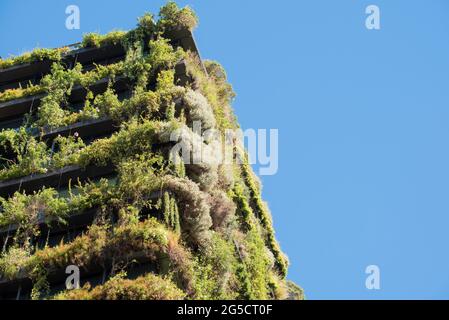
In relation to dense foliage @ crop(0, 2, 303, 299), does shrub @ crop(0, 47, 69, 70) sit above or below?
above

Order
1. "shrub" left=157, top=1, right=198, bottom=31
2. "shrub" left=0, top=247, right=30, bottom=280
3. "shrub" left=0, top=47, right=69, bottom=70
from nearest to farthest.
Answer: "shrub" left=0, top=247, right=30, bottom=280, "shrub" left=157, top=1, right=198, bottom=31, "shrub" left=0, top=47, right=69, bottom=70

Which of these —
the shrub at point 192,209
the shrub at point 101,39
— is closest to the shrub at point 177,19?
the shrub at point 101,39

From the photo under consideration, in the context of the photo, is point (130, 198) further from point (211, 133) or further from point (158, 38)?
point (158, 38)

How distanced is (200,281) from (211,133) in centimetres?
794

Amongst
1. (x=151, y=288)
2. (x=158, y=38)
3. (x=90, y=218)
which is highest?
(x=158, y=38)

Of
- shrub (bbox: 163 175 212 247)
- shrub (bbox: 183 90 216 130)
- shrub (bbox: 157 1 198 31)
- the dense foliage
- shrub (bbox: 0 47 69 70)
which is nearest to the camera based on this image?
the dense foliage

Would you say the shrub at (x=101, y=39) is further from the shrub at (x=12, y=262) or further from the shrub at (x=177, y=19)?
the shrub at (x=12, y=262)

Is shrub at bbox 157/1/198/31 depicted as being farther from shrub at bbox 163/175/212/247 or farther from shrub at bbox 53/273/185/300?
shrub at bbox 53/273/185/300

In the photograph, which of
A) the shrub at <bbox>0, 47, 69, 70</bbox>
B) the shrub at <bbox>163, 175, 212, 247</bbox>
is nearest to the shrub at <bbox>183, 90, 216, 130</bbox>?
the shrub at <bbox>163, 175, 212, 247</bbox>

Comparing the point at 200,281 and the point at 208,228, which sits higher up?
the point at 208,228

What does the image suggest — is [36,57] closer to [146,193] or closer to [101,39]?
[101,39]

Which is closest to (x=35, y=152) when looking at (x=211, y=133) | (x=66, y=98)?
(x=66, y=98)

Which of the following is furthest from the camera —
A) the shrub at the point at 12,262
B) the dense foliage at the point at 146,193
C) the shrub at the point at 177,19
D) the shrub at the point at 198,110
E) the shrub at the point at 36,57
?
the shrub at the point at 36,57
